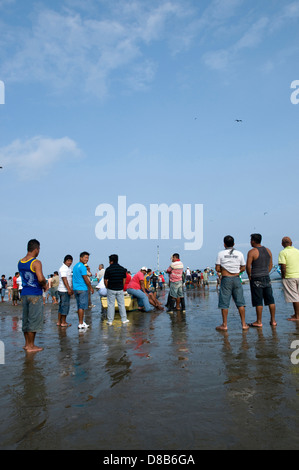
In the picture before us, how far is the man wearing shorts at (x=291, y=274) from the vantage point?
8022 mm

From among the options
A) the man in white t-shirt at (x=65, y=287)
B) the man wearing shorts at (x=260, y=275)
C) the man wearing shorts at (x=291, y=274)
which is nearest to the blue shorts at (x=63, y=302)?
the man in white t-shirt at (x=65, y=287)

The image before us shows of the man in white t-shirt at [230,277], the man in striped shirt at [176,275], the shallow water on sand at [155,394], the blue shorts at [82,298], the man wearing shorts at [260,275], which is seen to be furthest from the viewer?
the man in striped shirt at [176,275]

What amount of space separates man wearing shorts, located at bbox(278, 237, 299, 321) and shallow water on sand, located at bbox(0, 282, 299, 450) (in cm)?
195

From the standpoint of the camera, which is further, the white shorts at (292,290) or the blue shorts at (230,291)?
the white shorts at (292,290)

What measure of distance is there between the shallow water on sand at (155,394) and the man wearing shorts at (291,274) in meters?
1.95

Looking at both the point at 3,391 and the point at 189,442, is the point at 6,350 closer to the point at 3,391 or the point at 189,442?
the point at 3,391

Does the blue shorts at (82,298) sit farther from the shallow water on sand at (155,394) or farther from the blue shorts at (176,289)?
the blue shorts at (176,289)

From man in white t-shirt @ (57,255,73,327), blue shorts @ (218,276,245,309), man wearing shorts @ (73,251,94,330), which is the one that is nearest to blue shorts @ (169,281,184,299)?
man wearing shorts @ (73,251,94,330)

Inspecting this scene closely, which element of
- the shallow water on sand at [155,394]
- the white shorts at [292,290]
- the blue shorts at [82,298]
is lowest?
the shallow water on sand at [155,394]

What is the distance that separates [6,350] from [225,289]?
15.4 ft

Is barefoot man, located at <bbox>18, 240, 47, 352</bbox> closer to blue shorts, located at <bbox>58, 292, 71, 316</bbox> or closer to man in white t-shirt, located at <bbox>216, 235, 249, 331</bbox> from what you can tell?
blue shorts, located at <bbox>58, 292, 71, 316</bbox>

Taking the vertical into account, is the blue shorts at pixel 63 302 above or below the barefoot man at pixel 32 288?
below

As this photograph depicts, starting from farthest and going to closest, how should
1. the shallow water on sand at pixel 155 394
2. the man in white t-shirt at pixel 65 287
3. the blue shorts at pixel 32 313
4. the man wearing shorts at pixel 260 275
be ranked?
the man in white t-shirt at pixel 65 287 → the man wearing shorts at pixel 260 275 → the blue shorts at pixel 32 313 → the shallow water on sand at pixel 155 394
